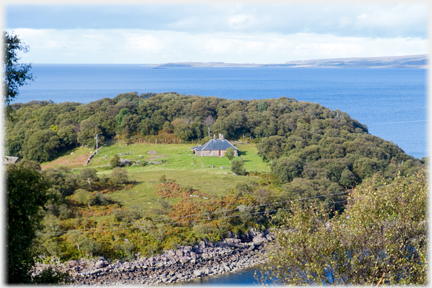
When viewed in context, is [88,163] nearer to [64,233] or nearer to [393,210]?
[64,233]

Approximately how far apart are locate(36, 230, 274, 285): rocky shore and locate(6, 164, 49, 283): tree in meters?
11.6

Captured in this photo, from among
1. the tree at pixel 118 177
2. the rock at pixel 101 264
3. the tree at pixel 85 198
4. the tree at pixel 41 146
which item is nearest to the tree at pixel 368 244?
the rock at pixel 101 264

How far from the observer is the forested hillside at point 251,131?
33.0 meters

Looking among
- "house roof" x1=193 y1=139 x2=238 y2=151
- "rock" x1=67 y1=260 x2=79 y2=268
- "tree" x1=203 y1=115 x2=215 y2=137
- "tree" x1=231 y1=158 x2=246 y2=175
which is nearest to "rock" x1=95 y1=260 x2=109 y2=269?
"rock" x1=67 y1=260 x2=79 y2=268

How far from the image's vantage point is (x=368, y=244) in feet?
24.7

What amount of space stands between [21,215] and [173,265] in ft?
46.3

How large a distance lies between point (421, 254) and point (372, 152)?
31100 mm

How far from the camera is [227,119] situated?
4544cm

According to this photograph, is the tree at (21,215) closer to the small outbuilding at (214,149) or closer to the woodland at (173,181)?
the woodland at (173,181)

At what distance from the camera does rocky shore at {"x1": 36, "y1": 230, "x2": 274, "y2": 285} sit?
18641mm

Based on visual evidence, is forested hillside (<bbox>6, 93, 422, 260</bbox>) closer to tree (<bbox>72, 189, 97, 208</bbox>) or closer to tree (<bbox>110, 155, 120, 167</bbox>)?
tree (<bbox>72, 189, 97, 208</bbox>)

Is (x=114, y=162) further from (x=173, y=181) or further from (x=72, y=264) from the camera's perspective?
(x=72, y=264)

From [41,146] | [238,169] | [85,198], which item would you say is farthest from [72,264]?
[41,146]

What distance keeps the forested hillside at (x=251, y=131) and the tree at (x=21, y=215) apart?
72.5ft
